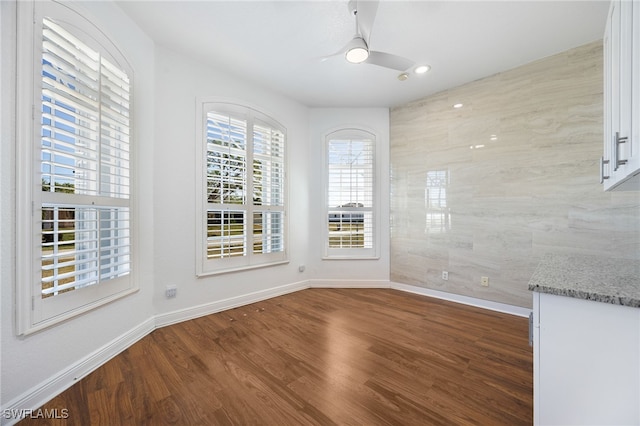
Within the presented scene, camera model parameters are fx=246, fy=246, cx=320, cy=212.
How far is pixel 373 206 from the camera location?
3.94 metres

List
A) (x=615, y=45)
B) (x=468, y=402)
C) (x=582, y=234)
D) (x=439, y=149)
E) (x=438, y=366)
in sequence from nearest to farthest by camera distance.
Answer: (x=615, y=45) → (x=468, y=402) → (x=438, y=366) → (x=582, y=234) → (x=439, y=149)

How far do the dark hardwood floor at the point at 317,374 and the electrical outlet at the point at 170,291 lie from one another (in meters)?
0.32

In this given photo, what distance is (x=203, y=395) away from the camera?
1.58 meters

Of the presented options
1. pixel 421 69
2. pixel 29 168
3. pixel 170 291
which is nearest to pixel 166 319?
pixel 170 291

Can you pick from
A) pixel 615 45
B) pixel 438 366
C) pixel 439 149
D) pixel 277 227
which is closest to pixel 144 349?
pixel 277 227

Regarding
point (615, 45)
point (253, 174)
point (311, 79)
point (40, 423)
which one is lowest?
point (40, 423)

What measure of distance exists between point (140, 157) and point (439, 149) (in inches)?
140

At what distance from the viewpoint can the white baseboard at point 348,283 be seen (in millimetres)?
3902

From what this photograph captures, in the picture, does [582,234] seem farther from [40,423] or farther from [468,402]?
[40,423]

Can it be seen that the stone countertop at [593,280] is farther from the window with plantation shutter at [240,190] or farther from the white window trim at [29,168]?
the window with plantation shutter at [240,190]

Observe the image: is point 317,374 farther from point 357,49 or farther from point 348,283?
point 357,49

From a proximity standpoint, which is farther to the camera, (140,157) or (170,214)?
(170,214)

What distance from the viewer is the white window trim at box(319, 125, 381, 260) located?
3926mm

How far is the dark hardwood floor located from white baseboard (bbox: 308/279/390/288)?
111cm
